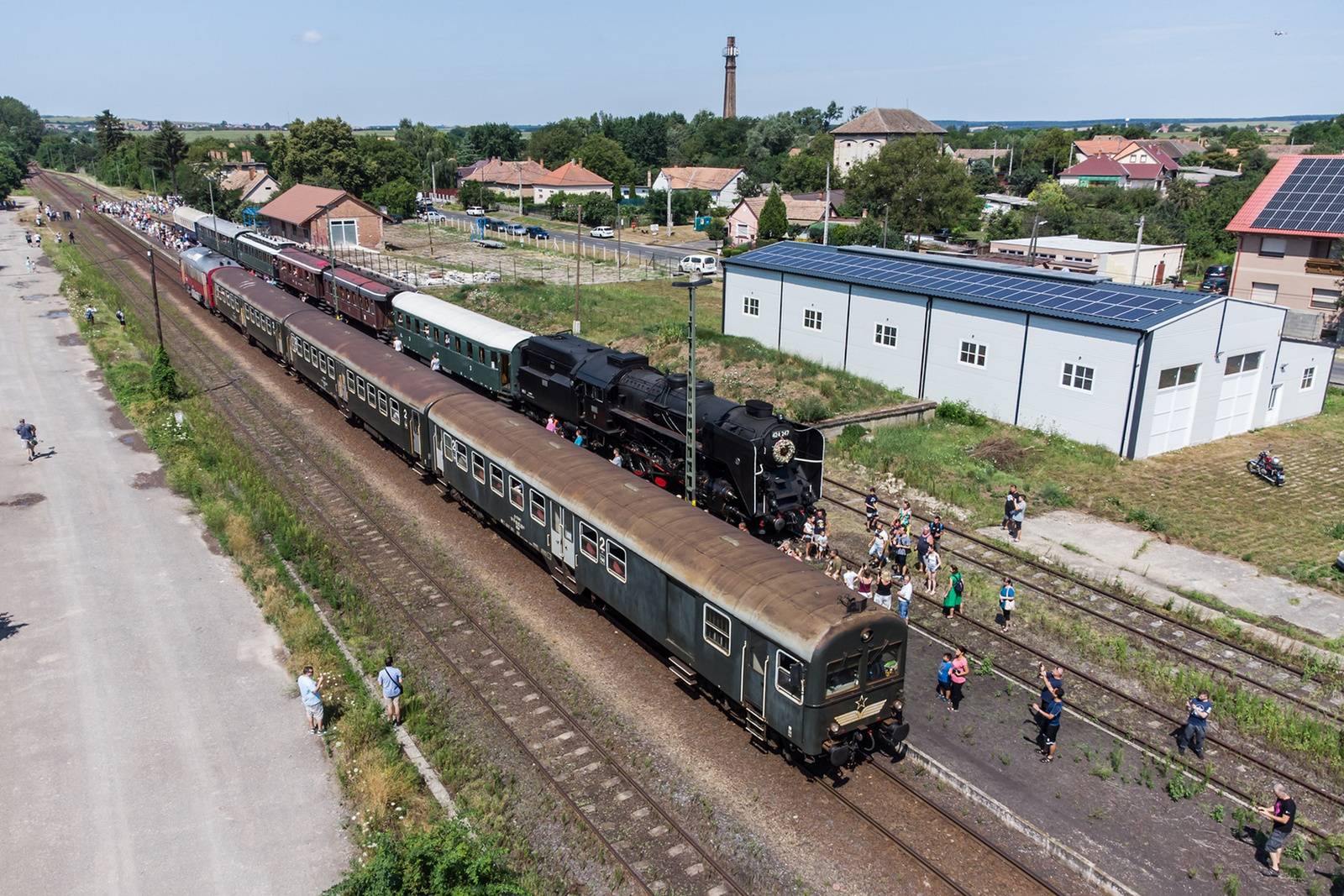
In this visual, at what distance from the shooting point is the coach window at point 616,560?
54.8ft

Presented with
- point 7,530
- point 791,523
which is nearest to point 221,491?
point 7,530

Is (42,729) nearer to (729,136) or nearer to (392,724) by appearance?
(392,724)

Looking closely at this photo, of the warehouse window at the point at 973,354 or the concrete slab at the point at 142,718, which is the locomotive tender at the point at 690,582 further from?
the warehouse window at the point at 973,354

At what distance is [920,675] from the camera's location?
→ 1712cm

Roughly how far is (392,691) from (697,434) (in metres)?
10.3

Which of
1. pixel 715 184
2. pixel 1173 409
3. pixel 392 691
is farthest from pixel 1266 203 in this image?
pixel 715 184

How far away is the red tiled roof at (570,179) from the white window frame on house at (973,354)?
327ft

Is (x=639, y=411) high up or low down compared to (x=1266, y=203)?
down

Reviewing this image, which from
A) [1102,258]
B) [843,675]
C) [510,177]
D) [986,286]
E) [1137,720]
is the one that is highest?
[510,177]

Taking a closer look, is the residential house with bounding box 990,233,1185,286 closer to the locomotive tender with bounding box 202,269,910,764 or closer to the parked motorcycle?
the parked motorcycle

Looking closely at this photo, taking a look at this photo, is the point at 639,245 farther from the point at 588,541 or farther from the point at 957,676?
the point at 957,676

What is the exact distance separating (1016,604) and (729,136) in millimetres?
162252

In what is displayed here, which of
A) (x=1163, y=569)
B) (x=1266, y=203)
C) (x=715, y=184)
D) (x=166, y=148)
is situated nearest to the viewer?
(x=1163, y=569)

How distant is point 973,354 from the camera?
33312 millimetres
